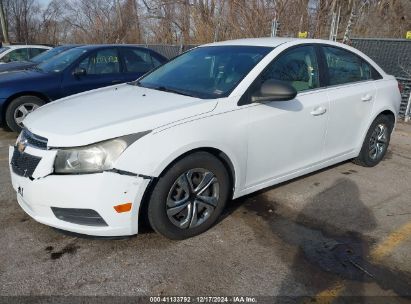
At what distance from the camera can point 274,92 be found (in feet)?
10.3

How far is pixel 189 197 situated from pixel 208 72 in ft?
4.29

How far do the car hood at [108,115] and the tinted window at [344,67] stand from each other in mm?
1718

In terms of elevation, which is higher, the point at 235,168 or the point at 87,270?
the point at 235,168

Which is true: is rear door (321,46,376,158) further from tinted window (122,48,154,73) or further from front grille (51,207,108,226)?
tinted window (122,48,154,73)

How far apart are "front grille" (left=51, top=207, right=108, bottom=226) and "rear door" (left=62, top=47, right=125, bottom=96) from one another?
4157 mm

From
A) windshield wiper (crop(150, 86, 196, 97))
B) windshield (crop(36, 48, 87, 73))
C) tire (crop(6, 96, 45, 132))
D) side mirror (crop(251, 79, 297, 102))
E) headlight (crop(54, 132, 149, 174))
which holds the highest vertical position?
side mirror (crop(251, 79, 297, 102))

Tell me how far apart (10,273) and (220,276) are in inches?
59.4

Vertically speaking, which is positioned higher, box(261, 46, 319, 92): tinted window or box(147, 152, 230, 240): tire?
box(261, 46, 319, 92): tinted window

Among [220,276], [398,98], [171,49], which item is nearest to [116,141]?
[220,276]

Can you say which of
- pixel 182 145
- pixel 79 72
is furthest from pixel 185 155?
pixel 79 72

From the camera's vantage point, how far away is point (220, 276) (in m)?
2.71

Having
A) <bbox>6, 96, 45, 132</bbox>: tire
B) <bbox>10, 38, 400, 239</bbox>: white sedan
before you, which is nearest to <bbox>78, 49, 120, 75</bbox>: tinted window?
<bbox>6, 96, 45, 132</bbox>: tire

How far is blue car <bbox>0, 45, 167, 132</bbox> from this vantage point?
20.4ft

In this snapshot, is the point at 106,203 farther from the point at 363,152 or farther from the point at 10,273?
the point at 363,152
